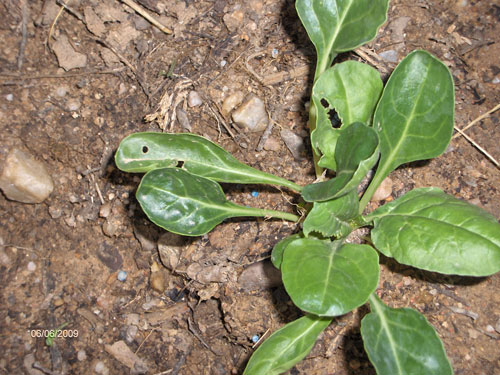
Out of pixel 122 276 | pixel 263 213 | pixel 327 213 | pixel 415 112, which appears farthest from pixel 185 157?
pixel 415 112

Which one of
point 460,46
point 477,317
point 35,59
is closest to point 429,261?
point 477,317

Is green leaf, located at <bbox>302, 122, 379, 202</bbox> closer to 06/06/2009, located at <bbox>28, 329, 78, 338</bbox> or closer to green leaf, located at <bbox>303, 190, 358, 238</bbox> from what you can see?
green leaf, located at <bbox>303, 190, 358, 238</bbox>

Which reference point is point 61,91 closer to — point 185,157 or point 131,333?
point 185,157

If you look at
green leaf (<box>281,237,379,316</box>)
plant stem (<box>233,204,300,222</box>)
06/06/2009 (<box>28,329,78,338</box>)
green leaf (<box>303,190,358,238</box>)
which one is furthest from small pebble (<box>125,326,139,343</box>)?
green leaf (<box>303,190,358,238</box>)

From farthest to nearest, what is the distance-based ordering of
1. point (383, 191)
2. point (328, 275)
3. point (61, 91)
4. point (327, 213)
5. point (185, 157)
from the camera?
point (61, 91) → point (383, 191) → point (185, 157) → point (327, 213) → point (328, 275)

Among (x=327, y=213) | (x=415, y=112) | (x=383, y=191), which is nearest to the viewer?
(x=327, y=213)

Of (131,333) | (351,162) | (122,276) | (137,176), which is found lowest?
(131,333)

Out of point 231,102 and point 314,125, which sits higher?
point 314,125
